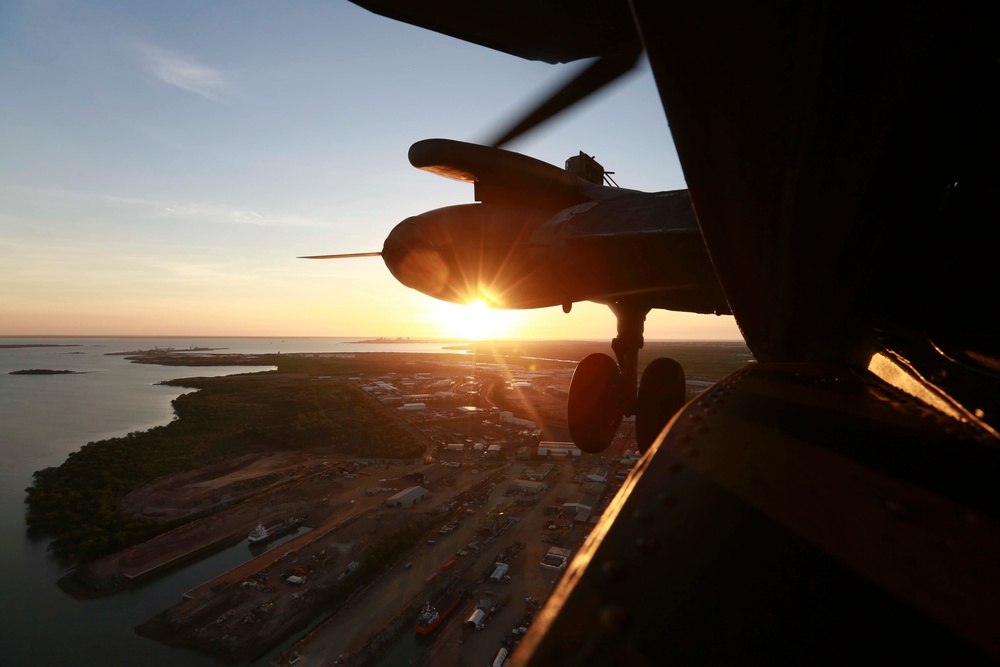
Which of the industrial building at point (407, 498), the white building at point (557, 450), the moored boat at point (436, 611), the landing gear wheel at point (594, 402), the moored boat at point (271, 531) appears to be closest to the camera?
the landing gear wheel at point (594, 402)

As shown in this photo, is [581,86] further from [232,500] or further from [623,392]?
[232,500]

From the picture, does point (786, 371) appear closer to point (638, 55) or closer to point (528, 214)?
point (638, 55)

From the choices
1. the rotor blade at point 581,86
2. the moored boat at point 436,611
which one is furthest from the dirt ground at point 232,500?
the rotor blade at point 581,86

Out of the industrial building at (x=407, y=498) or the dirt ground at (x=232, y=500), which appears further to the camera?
the industrial building at (x=407, y=498)

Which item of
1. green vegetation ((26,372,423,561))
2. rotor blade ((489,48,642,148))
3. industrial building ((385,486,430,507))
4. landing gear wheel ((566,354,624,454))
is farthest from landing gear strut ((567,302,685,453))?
green vegetation ((26,372,423,561))

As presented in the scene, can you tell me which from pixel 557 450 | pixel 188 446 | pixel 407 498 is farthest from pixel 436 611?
pixel 188 446

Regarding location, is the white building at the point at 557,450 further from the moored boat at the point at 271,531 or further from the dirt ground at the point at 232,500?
the moored boat at the point at 271,531

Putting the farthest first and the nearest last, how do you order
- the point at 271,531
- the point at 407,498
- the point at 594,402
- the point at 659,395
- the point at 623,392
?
the point at 407,498 → the point at 271,531 → the point at 623,392 → the point at 594,402 → the point at 659,395
